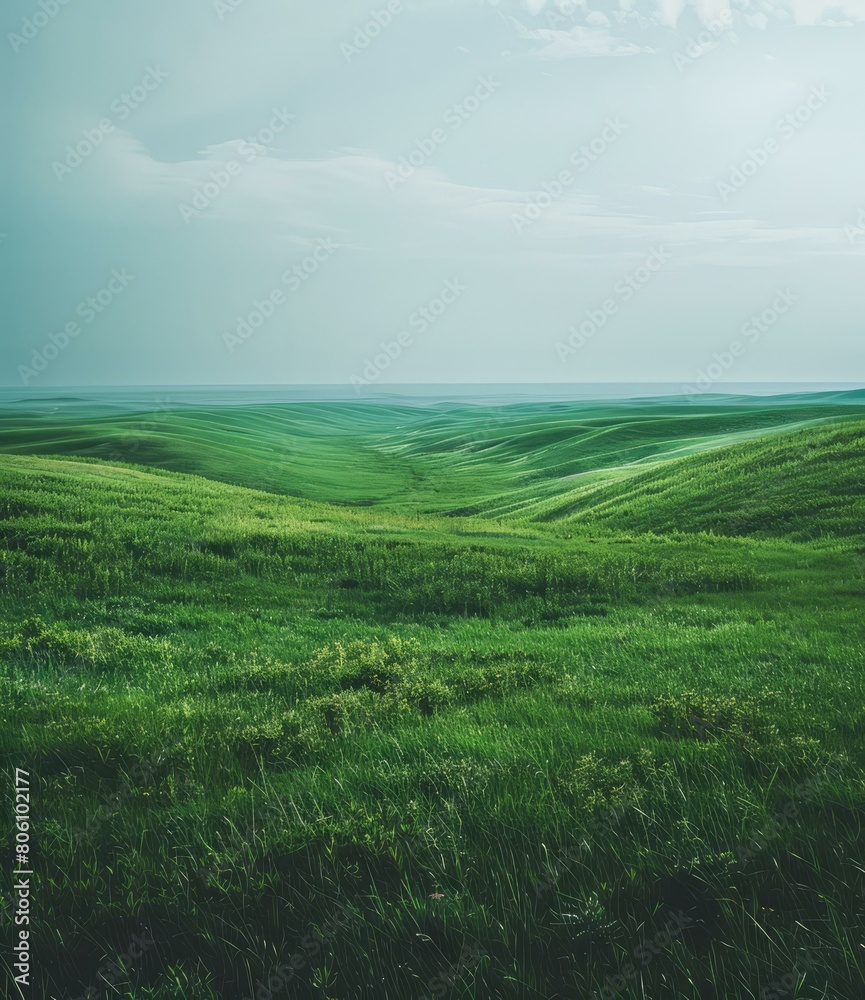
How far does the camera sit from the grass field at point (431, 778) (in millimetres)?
3654

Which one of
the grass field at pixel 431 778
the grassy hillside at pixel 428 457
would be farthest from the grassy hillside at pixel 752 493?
the grassy hillside at pixel 428 457

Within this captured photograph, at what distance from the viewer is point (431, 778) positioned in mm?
A: 5434

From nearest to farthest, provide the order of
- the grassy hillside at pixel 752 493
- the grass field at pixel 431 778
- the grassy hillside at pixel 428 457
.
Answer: the grass field at pixel 431 778 → the grassy hillside at pixel 752 493 → the grassy hillside at pixel 428 457

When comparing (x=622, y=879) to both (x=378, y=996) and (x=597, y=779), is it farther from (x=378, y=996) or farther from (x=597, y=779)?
(x=378, y=996)

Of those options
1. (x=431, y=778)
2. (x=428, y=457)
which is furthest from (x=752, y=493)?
(x=428, y=457)

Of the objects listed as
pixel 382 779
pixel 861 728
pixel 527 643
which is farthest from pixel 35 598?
pixel 861 728

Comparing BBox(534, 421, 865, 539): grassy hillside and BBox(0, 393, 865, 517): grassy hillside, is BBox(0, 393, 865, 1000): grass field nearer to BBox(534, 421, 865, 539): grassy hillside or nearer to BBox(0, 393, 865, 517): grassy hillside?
BBox(534, 421, 865, 539): grassy hillside

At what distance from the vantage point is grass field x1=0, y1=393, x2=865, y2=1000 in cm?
365

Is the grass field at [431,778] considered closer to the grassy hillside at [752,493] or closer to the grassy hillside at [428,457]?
the grassy hillside at [752,493]

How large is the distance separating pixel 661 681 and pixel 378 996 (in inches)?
243

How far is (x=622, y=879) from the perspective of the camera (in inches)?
163

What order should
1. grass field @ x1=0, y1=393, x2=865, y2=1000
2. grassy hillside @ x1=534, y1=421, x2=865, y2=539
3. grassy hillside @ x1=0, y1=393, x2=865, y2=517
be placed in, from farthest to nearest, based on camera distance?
grassy hillside @ x1=0, y1=393, x2=865, y2=517, grassy hillside @ x1=534, y1=421, x2=865, y2=539, grass field @ x1=0, y1=393, x2=865, y2=1000

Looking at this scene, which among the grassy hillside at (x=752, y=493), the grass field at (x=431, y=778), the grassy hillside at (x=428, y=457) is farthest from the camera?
the grassy hillside at (x=428, y=457)

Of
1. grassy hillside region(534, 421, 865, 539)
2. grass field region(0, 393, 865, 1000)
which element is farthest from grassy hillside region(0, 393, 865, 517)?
grass field region(0, 393, 865, 1000)
